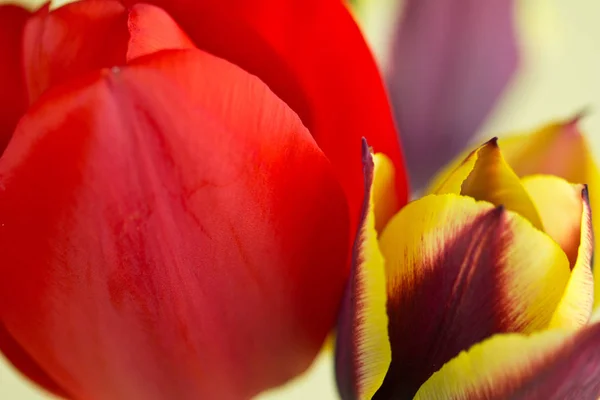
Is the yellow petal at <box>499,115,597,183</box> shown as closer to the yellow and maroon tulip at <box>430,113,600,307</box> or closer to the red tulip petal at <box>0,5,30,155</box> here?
the yellow and maroon tulip at <box>430,113,600,307</box>

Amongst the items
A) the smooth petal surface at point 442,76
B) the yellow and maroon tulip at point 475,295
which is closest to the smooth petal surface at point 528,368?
the yellow and maroon tulip at point 475,295

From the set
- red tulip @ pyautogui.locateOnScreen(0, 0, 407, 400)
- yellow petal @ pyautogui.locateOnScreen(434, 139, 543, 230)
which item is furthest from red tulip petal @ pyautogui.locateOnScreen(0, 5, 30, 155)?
yellow petal @ pyautogui.locateOnScreen(434, 139, 543, 230)

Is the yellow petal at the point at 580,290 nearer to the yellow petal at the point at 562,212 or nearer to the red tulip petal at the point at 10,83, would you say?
the yellow petal at the point at 562,212

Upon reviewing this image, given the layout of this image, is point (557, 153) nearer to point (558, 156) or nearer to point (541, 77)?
point (558, 156)

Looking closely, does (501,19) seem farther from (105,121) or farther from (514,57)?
(105,121)

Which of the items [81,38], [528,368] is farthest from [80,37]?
[528,368]

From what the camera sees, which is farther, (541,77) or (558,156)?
(541,77)
